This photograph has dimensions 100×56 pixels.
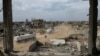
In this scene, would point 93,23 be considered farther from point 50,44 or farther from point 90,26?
point 50,44

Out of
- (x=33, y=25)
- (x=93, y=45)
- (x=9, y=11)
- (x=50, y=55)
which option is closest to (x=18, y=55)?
(x=50, y=55)

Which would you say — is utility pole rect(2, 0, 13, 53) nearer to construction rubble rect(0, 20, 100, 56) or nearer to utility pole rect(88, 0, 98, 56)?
construction rubble rect(0, 20, 100, 56)

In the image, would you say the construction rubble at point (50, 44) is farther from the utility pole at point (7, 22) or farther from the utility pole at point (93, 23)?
the utility pole at point (7, 22)

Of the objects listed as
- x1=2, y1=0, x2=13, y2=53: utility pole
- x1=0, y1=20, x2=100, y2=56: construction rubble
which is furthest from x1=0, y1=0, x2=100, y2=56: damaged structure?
x1=0, y1=20, x2=100, y2=56: construction rubble

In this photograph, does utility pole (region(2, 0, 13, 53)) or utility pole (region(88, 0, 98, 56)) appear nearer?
utility pole (region(88, 0, 98, 56))

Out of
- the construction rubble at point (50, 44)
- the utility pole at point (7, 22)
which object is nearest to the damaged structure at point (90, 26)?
the utility pole at point (7, 22)

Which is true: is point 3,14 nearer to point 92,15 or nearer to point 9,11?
point 9,11

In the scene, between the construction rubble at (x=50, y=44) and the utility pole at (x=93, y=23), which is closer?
the utility pole at (x=93, y=23)

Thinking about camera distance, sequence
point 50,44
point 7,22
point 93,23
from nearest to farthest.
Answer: point 93,23 → point 7,22 → point 50,44

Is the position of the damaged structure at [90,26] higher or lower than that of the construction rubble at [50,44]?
higher

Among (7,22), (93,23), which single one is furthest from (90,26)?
(7,22)

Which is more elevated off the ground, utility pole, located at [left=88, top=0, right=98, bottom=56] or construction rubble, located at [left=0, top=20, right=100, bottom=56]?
utility pole, located at [left=88, top=0, right=98, bottom=56]
